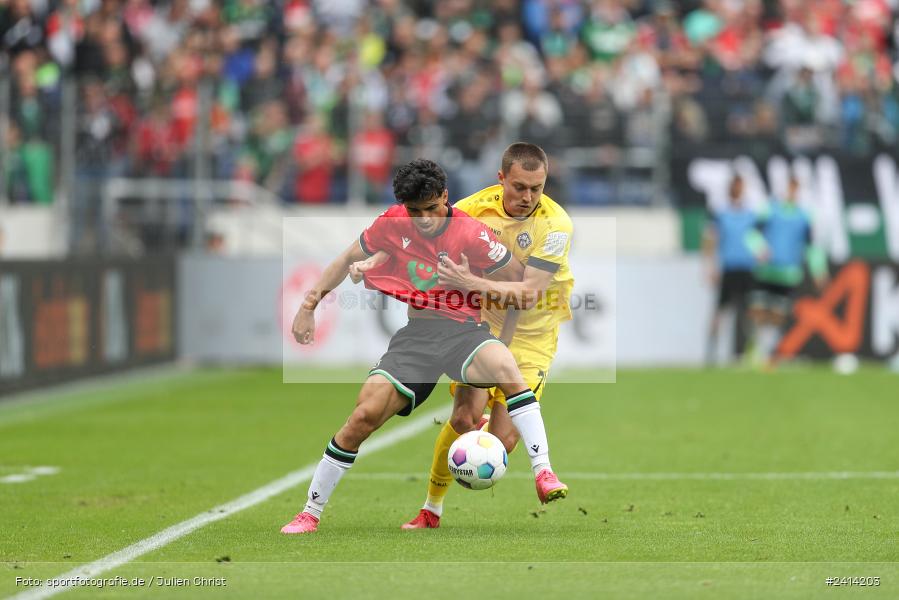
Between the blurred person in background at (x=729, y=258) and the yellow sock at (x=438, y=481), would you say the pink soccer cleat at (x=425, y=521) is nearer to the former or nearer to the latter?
the yellow sock at (x=438, y=481)

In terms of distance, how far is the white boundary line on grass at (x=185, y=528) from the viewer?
666cm

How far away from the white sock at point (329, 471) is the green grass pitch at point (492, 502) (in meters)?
0.19

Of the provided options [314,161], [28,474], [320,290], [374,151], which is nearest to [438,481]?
[320,290]

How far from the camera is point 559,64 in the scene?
2322cm

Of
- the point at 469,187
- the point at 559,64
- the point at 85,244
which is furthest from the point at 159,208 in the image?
the point at 559,64

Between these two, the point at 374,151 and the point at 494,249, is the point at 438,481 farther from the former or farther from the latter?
the point at 374,151

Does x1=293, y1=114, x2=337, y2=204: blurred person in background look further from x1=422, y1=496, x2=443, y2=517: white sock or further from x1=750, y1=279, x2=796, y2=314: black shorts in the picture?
x1=422, y1=496, x2=443, y2=517: white sock

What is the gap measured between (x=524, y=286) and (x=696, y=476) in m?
2.95

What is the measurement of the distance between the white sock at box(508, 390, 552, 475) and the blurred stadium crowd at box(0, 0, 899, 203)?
12667 millimetres

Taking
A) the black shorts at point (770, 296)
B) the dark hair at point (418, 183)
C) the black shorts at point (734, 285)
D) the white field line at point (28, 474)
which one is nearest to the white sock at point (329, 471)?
the dark hair at point (418, 183)

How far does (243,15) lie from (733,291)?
348 inches

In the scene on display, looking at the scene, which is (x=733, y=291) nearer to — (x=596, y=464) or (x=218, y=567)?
(x=596, y=464)

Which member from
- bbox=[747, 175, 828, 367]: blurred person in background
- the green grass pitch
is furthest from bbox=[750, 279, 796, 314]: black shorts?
the green grass pitch

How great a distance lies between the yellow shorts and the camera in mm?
8594
